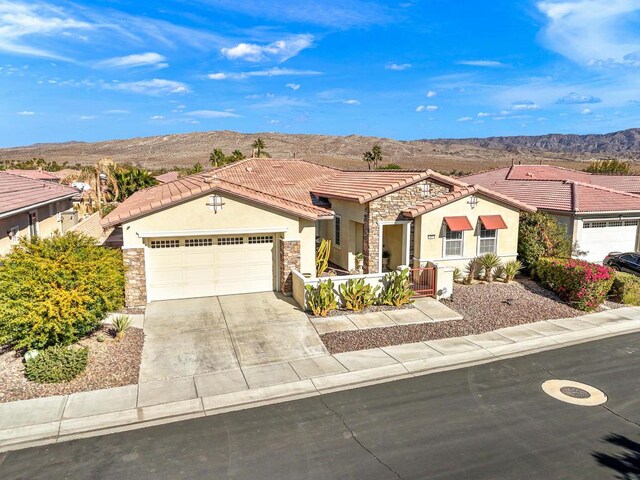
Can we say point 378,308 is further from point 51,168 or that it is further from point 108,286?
point 51,168

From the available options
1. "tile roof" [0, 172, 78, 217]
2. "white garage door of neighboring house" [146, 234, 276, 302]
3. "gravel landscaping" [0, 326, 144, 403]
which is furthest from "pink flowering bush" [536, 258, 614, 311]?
"tile roof" [0, 172, 78, 217]

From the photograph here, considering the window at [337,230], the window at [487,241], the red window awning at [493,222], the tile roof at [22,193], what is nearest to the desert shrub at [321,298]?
the window at [337,230]

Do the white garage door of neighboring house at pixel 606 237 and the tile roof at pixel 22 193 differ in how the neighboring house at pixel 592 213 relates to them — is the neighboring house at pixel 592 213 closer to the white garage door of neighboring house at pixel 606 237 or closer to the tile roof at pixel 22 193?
the white garage door of neighboring house at pixel 606 237

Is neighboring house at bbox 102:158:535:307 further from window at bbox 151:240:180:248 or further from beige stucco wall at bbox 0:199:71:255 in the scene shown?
beige stucco wall at bbox 0:199:71:255

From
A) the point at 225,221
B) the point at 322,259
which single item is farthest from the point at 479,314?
the point at 225,221

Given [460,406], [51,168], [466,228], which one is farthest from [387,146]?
[460,406]

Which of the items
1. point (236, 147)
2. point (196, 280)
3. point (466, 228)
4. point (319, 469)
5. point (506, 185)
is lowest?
point (319, 469)

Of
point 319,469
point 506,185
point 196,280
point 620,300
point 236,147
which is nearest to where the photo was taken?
point 319,469
